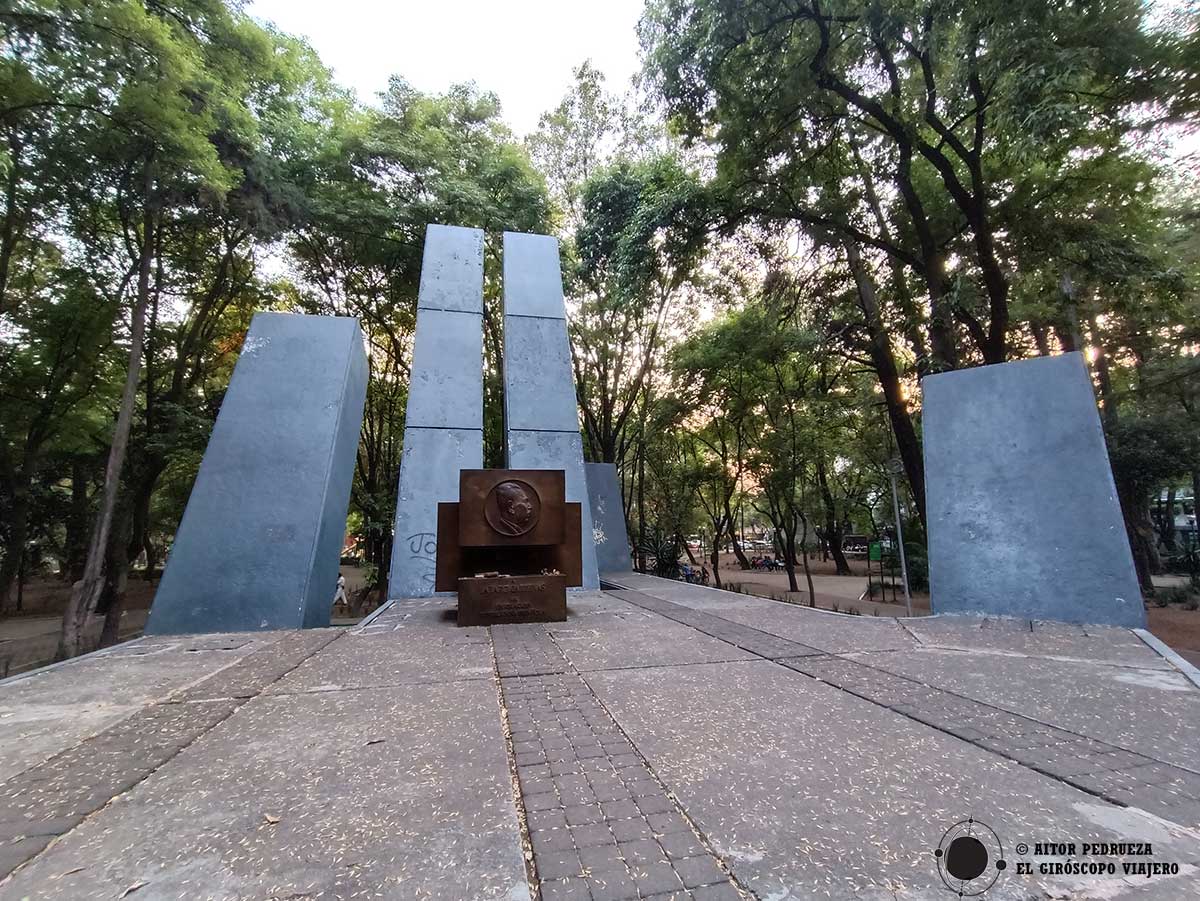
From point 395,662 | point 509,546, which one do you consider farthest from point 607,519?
point 395,662

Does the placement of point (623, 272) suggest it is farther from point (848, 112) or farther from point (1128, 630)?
point (1128, 630)

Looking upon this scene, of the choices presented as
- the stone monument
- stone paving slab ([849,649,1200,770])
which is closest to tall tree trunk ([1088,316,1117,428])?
stone paving slab ([849,649,1200,770])

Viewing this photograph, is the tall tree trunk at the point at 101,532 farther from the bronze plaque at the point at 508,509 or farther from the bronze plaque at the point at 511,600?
the bronze plaque at the point at 511,600

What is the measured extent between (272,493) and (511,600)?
3.16 meters

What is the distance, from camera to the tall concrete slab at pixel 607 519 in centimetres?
1547

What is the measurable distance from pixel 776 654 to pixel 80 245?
14.1 meters

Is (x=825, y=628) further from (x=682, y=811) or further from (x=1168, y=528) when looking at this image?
(x=1168, y=528)

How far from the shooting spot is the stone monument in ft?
21.7

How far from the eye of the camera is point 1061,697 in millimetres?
3531

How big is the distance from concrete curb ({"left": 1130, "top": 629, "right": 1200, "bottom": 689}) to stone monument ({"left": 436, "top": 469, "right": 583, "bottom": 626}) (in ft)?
17.5

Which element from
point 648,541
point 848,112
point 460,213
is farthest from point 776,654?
point 648,541

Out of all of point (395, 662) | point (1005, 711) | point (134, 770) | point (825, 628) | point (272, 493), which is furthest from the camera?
point (272, 493)

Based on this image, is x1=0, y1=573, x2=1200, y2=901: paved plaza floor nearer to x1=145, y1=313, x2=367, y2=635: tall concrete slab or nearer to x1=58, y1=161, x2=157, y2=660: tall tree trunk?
x1=145, y1=313, x2=367, y2=635: tall concrete slab

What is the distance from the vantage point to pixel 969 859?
187cm
